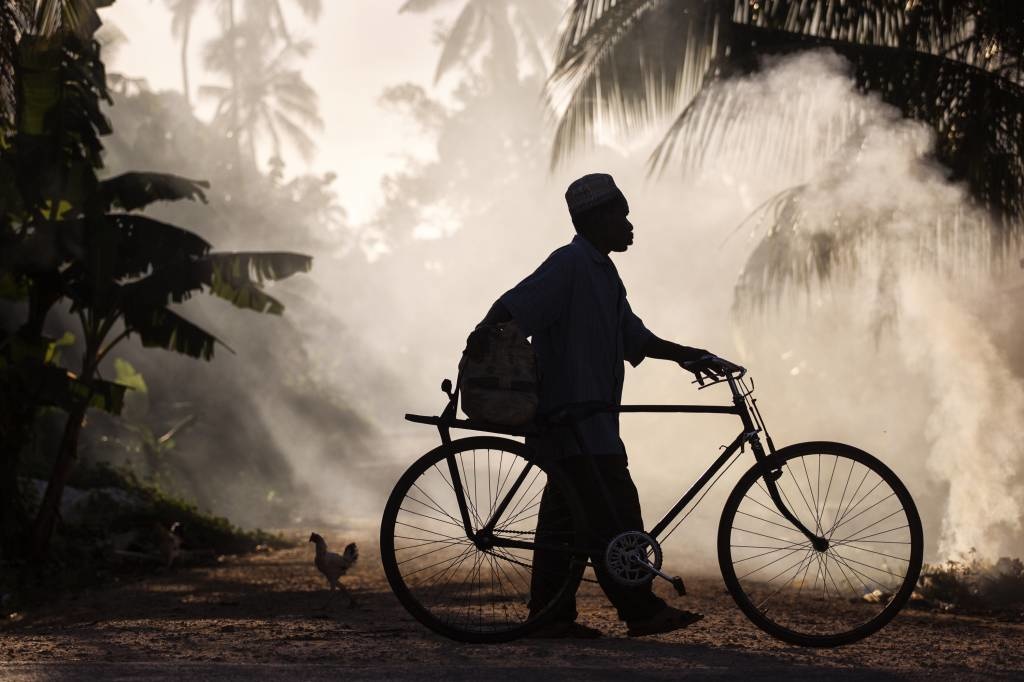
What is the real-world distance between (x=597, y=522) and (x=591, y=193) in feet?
4.90

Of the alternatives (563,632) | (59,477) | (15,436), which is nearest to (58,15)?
(15,436)

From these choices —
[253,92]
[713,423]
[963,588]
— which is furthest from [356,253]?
[963,588]

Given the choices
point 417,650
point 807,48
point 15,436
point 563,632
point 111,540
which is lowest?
point 417,650

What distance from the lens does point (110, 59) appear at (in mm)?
34719

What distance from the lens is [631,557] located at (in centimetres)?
490

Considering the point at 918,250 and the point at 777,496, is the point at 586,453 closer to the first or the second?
the point at 777,496

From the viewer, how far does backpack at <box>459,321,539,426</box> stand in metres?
4.78

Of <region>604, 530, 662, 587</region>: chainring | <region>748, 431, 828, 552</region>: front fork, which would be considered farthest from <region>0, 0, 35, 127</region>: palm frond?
<region>748, 431, 828, 552</region>: front fork

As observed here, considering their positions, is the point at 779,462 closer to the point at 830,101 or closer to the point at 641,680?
the point at 641,680

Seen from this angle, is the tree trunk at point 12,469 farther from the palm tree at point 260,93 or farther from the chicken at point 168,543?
the palm tree at point 260,93

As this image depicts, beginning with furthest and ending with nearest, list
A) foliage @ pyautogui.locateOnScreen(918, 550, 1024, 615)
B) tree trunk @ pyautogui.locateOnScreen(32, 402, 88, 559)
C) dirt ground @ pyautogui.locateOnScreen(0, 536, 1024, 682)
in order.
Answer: tree trunk @ pyautogui.locateOnScreen(32, 402, 88, 559) → foliage @ pyautogui.locateOnScreen(918, 550, 1024, 615) → dirt ground @ pyautogui.locateOnScreen(0, 536, 1024, 682)

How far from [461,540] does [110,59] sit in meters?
33.3

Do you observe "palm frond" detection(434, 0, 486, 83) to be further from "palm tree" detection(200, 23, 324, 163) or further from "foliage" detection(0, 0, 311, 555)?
"foliage" detection(0, 0, 311, 555)

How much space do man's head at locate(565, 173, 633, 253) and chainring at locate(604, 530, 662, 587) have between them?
1.32 metres
